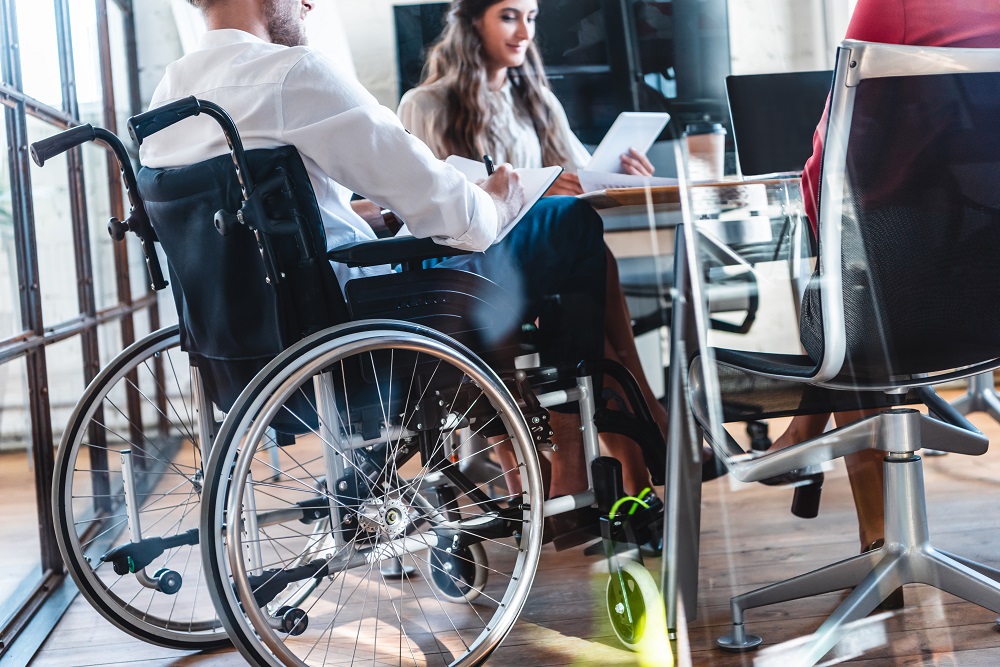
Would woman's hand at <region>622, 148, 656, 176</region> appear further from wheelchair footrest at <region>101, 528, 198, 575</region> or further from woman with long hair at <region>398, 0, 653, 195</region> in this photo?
wheelchair footrest at <region>101, 528, 198, 575</region>

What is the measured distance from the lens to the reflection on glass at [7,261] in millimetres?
1624

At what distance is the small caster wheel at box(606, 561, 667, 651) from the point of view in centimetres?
136

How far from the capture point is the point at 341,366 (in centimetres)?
118

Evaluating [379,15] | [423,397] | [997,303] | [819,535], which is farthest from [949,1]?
[379,15]

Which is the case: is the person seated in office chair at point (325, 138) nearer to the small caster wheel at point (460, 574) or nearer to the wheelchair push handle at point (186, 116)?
the wheelchair push handle at point (186, 116)

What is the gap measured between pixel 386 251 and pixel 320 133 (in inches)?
6.6

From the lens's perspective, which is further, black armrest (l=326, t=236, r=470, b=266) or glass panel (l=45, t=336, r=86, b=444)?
glass panel (l=45, t=336, r=86, b=444)

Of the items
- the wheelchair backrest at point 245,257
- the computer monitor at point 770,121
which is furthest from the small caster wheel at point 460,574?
the computer monitor at point 770,121

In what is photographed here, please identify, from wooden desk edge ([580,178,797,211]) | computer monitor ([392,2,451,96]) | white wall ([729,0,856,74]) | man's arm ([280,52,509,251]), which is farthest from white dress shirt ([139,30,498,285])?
white wall ([729,0,856,74])

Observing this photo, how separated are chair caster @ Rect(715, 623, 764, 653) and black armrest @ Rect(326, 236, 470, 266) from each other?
0.70 m

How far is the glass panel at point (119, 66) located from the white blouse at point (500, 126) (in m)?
0.83

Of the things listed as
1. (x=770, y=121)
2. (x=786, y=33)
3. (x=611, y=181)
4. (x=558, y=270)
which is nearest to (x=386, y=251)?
(x=558, y=270)

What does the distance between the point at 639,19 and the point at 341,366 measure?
85.2 inches

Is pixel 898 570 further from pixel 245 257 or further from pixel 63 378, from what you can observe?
pixel 63 378
